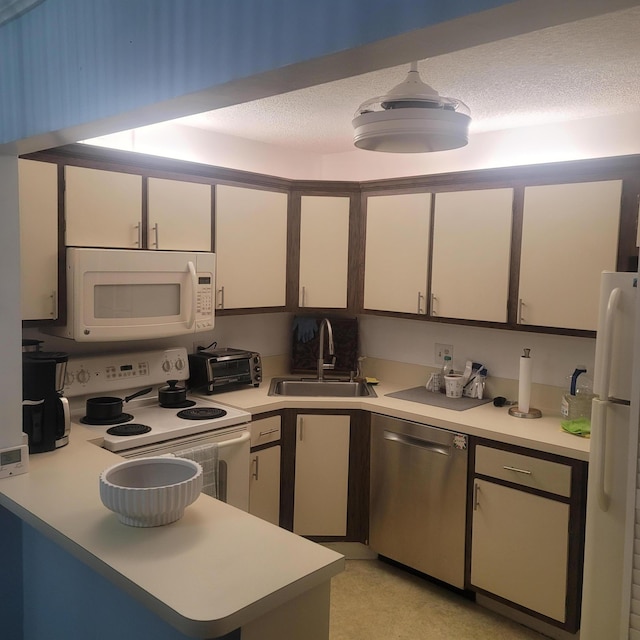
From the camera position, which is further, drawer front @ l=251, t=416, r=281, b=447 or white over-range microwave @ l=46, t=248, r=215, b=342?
drawer front @ l=251, t=416, r=281, b=447

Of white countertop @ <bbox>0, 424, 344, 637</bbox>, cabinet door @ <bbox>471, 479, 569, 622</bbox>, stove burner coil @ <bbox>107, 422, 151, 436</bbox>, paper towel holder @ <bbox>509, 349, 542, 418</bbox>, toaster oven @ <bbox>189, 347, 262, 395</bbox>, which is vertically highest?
toaster oven @ <bbox>189, 347, 262, 395</bbox>

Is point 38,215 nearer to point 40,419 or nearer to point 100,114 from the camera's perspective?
point 40,419

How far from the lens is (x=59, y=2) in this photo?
157cm

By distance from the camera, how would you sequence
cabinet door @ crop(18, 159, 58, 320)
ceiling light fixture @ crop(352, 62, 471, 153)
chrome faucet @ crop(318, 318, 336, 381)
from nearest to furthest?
1. ceiling light fixture @ crop(352, 62, 471, 153)
2. cabinet door @ crop(18, 159, 58, 320)
3. chrome faucet @ crop(318, 318, 336, 381)

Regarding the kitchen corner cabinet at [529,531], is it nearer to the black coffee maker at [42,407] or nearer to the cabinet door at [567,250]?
the cabinet door at [567,250]

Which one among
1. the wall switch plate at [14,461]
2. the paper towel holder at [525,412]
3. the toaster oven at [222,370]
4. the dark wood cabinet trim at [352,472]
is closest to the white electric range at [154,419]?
the toaster oven at [222,370]

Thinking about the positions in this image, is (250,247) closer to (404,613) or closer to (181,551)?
(404,613)

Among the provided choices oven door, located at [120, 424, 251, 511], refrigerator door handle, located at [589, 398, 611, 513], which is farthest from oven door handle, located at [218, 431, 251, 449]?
refrigerator door handle, located at [589, 398, 611, 513]

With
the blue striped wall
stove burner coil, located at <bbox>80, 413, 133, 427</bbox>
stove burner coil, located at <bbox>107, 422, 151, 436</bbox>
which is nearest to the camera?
the blue striped wall

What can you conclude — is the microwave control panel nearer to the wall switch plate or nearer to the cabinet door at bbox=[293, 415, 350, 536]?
the cabinet door at bbox=[293, 415, 350, 536]

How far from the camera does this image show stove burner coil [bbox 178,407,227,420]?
2943 mm

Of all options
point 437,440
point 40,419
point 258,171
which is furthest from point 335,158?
point 40,419

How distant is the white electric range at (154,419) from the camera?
8.86ft

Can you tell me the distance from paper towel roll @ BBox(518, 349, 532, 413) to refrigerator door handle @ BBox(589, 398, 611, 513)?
2.28ft
